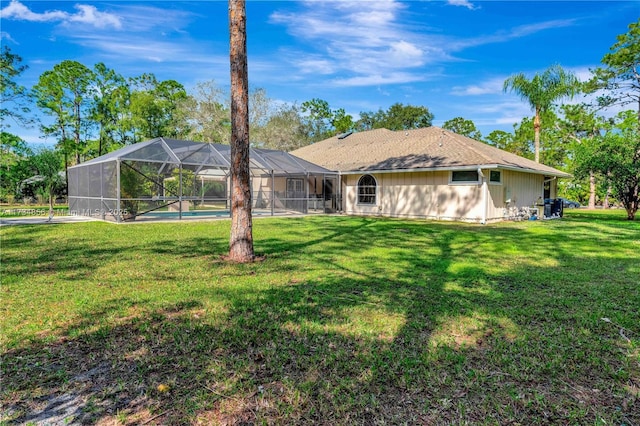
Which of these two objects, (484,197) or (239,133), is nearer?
(239,133)

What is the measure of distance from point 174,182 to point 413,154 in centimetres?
1229

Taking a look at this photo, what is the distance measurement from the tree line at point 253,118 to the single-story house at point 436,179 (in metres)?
3.24

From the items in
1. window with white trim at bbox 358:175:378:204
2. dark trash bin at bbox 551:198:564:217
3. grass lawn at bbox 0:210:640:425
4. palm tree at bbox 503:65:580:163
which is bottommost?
grass lawn at bbox 0:210:640:425

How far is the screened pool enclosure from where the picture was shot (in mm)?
14211

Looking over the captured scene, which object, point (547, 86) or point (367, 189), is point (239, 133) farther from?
point (547, 86)

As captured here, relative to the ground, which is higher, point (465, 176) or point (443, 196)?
point (465, 176)

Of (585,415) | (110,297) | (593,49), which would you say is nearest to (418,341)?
(585,415)

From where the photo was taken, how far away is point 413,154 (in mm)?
18016

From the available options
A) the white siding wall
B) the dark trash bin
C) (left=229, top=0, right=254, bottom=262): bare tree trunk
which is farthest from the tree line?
(left=229, top=0, right=254, bottom=262): bare tree trunk

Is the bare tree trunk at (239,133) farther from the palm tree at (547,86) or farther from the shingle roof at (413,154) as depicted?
the palm tree at (547,86)

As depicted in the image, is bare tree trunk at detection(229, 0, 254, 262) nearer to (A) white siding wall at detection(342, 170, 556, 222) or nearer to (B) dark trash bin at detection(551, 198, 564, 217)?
(A) white siding wall at detection(342, 170, 556, 222)

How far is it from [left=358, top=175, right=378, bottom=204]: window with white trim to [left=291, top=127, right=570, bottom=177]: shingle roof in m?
0.77

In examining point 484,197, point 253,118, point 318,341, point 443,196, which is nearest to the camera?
point 318,341

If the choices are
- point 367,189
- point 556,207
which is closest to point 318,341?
point 367,189
